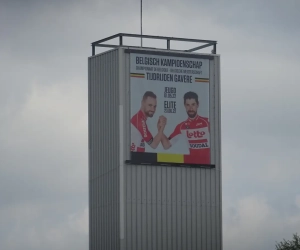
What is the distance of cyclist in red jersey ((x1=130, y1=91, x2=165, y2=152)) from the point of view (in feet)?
234

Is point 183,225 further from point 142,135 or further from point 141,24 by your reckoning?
point 141,24

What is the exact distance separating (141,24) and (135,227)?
35.0ft

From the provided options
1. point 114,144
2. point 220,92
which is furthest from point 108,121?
point 220,92

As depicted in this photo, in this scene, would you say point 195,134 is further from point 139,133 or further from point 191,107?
point 139,133

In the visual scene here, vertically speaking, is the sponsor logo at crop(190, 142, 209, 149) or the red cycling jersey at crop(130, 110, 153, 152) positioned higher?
the red cycling jersey at crop(130, 110, 153, 152)

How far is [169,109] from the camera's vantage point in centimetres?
7206

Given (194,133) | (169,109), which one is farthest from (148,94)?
(194,133)

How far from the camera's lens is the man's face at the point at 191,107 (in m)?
72.4

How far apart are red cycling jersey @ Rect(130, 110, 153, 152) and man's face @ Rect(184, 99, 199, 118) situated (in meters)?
2.36

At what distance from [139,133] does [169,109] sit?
6.79 feet

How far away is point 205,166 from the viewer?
72938 millimetres

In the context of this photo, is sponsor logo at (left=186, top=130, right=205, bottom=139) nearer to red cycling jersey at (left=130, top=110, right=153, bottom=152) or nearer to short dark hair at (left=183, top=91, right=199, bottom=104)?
short dark hair at (left=183, top=91, right=199, bottom=104)

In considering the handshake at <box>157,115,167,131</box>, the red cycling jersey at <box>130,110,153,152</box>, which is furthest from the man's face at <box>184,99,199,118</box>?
the red cycling jersey at <box>130,110,153,152</box>

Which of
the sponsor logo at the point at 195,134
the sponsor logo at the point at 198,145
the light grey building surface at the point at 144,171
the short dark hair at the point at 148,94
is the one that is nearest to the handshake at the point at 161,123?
the light grey building surface at the point at 144,171
